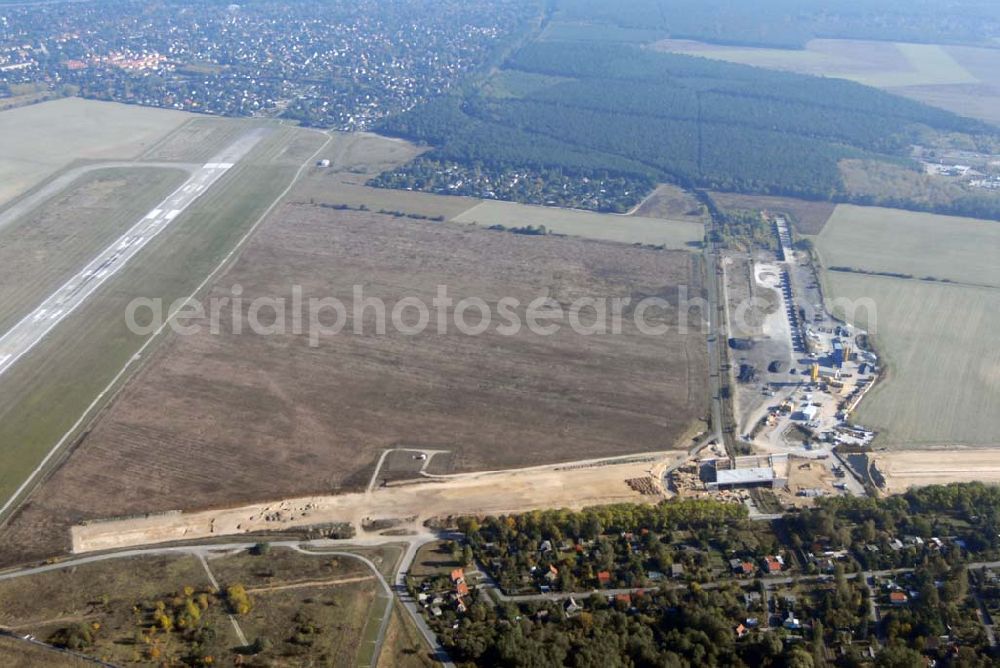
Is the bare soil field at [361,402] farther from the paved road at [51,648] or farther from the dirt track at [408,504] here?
the paved road at [51,648]

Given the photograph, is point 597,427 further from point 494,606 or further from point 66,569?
point 66,569

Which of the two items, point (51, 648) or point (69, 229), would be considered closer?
point (51, 648)

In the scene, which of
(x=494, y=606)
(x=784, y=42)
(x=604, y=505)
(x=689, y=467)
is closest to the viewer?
(x=494, y=606)

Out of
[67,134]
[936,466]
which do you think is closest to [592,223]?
[936,466]

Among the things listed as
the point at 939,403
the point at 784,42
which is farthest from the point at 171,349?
the point at 784,42

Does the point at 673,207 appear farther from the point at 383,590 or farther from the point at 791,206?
the point at 383,590

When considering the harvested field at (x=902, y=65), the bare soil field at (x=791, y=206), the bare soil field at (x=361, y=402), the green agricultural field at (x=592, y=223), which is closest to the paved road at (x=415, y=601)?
Answer: the bare soil field at (x=361, y=402)
